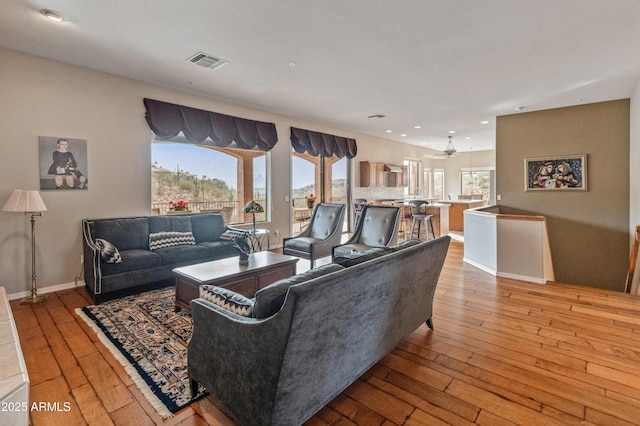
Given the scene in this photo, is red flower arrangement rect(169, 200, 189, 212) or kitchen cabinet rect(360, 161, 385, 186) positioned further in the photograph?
kitchen cabinet rect(360, 161, 385, 186)

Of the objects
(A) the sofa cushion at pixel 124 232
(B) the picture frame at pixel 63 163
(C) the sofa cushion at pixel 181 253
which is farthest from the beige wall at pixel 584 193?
(B) the picture frame at pixel 63 163

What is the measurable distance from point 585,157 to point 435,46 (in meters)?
4.21

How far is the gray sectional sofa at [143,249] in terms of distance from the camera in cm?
359

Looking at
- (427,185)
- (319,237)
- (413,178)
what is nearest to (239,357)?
(319,237)

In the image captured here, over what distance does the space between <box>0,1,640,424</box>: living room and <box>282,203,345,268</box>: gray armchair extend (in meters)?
1.38

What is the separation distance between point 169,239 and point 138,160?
1266mm

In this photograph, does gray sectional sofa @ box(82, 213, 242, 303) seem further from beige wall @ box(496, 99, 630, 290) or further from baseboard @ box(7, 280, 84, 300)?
beige wall @ box(496, 99, 630, 290)

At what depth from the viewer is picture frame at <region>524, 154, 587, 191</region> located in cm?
573

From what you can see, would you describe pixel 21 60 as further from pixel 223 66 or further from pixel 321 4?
pixel 321 4

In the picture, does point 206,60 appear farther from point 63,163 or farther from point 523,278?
point 523,278

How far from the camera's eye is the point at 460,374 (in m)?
2.23

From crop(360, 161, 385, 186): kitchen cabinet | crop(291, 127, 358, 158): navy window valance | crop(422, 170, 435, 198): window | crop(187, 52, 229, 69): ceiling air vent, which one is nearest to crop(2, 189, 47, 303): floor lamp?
crop(187, 52, 229, 69): ceiling air vent

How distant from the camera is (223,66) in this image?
399 centimetres

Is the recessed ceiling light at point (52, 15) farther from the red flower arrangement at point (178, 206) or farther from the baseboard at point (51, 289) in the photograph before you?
the baseboard at point (51, 289)
